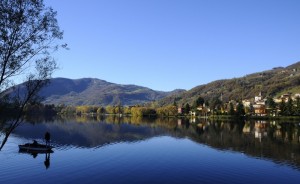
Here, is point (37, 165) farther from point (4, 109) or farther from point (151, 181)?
point (4, 109)

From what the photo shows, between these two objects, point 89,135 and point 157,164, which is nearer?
point 157,164

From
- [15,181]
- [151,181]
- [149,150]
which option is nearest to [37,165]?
[15,181]

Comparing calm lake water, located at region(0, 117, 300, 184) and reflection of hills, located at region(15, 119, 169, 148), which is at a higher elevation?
reflection of hills, located at region(15, 119, 169, 148)

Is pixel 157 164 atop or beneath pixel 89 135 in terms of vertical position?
beneath

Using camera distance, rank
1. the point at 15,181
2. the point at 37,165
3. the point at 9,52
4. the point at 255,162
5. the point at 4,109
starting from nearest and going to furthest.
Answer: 1. the point at 9,52
2. the point at 4,109
3. the point at 15,181
4. the point at 37,165
5. the point at 255,162

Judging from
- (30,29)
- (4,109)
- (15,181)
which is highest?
(30,29)

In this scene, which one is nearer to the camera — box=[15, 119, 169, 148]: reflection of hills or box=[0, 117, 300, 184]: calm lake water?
box=[0, 117, 300, 184]: calm lake water

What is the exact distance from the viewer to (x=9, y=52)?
27.6 m

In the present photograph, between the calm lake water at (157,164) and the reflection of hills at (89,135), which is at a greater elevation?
the reflection of hills at (89,135)

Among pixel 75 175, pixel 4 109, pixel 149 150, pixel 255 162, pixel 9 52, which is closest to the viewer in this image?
pixel 9 52

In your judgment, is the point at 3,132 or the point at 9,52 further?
the point at 3,132

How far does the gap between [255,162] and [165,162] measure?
19139 mm

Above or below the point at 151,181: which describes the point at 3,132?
above

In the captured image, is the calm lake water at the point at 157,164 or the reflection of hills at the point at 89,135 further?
the reflection of hills at the point at 89,135
